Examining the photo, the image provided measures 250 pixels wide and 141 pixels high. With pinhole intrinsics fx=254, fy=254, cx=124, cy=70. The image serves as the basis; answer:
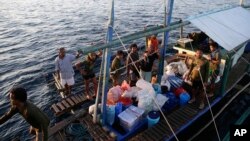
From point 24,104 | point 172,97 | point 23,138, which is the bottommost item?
point 23,138

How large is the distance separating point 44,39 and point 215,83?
1709cm

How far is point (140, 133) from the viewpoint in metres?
7.82

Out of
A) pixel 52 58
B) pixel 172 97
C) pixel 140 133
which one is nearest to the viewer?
pixel 140 133

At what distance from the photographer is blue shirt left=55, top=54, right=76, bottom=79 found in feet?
33.2

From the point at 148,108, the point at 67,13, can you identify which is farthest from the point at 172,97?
the point at 67,13

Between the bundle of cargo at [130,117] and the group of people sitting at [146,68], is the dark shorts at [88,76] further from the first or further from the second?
the bundle of cargo at [130,117]

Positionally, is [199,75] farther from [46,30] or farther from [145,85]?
[46,30]

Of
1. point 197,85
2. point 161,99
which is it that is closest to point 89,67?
point 161,99

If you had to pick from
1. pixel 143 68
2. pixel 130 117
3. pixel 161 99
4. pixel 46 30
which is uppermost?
pixel 143 68

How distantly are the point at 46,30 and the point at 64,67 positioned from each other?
1719 cm

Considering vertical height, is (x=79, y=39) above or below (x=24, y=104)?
below

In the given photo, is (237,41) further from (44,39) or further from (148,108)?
(44,39)

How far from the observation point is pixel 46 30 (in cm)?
2605

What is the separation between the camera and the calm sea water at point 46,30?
1382 cm
